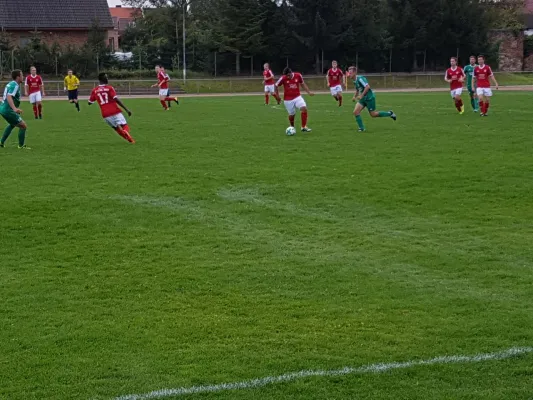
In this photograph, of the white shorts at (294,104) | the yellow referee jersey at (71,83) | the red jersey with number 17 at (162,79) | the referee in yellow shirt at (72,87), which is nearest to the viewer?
the white shorts at (294,104)

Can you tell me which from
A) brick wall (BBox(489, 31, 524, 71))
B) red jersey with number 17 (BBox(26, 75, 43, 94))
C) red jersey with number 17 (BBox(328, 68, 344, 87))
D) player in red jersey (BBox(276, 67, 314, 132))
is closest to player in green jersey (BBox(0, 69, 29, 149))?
player in red jersey (BBox(276, 67, 314, 132))

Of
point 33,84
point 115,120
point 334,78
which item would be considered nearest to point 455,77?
point 334,78

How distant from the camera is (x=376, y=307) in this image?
6605 millimetres

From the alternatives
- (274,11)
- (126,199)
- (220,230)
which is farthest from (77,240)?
(274,11)

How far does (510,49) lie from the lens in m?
68.0

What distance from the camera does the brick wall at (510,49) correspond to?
67688mm

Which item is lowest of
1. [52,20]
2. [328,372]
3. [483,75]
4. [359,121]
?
[328,372]

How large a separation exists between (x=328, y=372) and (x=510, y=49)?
221ft

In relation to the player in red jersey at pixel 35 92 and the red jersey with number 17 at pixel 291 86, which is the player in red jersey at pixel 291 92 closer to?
the red jersey with number 17 at pixel 291 86

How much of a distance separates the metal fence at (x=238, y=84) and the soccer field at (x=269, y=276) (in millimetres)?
38278

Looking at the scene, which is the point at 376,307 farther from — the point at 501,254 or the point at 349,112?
the point at 349,112

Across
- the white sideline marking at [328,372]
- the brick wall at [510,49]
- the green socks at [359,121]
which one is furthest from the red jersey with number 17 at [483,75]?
the brick wall at [510,49]

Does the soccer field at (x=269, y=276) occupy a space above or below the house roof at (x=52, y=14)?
below

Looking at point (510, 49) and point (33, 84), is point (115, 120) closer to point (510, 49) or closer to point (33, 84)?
point (33, 84)
